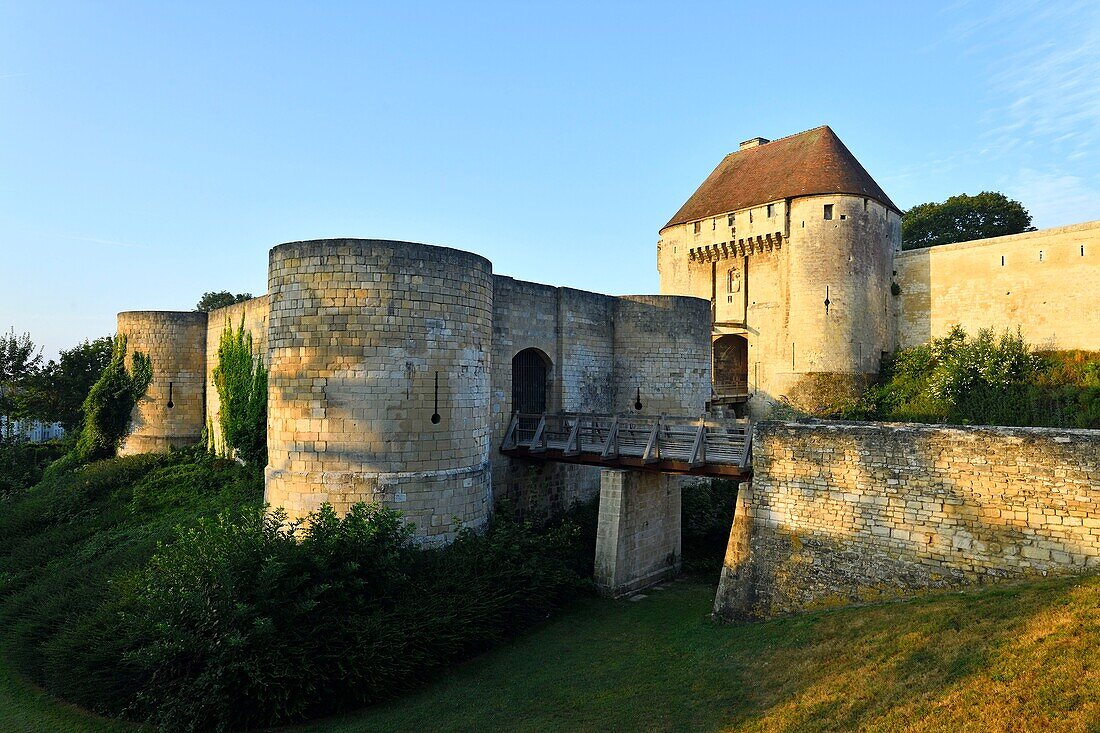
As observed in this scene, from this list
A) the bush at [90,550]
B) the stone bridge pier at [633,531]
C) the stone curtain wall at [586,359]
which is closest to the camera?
the bush at [90,550]

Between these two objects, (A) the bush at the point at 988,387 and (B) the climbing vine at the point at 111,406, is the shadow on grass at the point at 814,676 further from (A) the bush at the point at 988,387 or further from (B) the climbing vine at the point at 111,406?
(B) the climbing vine at the point at 111,406

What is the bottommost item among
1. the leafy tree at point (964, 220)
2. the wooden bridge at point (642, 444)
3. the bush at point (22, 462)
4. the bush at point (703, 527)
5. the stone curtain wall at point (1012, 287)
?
the bush at point (703, 527)

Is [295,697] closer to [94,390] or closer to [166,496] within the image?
[166,496]

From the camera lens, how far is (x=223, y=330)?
1875 cm

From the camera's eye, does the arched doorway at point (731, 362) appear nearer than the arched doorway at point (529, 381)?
No

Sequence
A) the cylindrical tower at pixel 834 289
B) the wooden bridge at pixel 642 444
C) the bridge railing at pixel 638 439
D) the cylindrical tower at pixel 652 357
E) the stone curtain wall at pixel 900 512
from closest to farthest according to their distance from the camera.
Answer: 1. the stone curtain wall at pixel 900 512
2. the wooden bridge at pixel 642 444
3. the bridge railing at pixel 638 439
4. the cylindrical tower at pixel 652 357
5. the cylindrical tower at pixel 834 289

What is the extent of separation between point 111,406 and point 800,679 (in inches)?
839

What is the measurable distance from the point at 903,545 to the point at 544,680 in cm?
561

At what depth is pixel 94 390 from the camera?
787 inches

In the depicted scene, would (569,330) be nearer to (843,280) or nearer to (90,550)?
(90,550)

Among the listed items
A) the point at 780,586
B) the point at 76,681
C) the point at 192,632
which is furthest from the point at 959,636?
the point at 76,681

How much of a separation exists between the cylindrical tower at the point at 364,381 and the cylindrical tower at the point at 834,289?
18906 mm

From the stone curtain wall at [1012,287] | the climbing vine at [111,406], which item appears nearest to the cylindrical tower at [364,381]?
the climbing vine at [111,406]

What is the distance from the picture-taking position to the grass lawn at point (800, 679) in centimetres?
608
